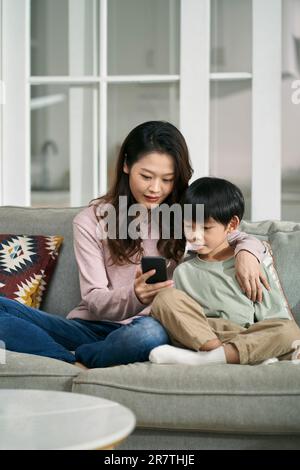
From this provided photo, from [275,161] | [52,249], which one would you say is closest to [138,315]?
[52,249]

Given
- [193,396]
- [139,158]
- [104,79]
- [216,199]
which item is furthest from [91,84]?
[193,396]

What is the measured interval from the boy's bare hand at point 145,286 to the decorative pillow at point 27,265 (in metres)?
0.50

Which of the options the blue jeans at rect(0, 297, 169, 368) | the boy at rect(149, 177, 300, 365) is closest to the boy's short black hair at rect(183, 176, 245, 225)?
Result: the boy at rect(149, 177, 300, 365)

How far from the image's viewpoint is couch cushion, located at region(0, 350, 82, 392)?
7.68 feet

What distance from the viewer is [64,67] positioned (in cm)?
373

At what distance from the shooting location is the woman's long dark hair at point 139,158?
2789 millimetres

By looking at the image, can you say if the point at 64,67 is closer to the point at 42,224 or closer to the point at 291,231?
the point at 42,224

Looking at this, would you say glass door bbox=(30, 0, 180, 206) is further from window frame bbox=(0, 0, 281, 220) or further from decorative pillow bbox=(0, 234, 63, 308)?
decorative pillow bbox=(0, 234, 63, 308)

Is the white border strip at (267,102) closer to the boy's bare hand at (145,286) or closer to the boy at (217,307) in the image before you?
the boy at (217,307)

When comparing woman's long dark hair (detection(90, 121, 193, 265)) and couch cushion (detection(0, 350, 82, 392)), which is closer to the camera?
couch cushion (detection(0, 350, 82, 392))

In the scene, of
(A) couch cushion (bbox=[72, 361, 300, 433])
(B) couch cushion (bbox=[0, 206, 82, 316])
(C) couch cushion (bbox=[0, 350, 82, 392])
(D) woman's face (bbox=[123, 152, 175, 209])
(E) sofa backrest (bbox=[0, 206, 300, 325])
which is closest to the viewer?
(A) couch cushion (bbox=[72, 361, 300, 433])

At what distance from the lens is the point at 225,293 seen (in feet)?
8.52

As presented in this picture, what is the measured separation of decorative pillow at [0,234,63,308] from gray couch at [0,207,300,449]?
0.55 meters

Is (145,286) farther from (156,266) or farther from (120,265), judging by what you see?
(120,265)
